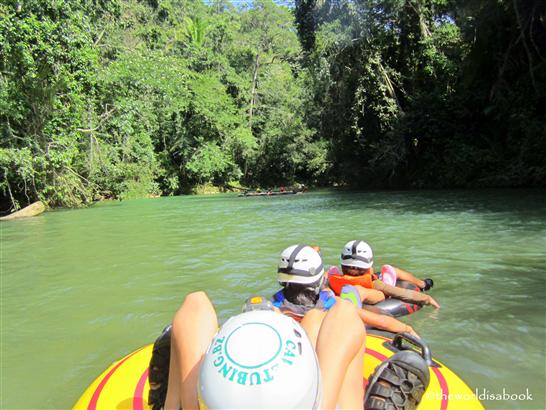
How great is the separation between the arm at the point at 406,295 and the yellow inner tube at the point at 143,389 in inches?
63.5

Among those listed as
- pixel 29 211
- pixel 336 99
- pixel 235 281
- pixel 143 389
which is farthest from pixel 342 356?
pixel 336 99

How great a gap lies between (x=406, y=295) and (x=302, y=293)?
2.03 meters

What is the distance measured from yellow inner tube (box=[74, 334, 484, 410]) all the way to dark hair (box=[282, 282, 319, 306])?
503 mm

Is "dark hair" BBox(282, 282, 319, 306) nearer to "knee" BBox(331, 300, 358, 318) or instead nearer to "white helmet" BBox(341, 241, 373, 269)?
"knee" BBox(331, 300, 358, 318)

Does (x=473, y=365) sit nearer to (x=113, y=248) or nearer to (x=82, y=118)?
(x=113, y=248)

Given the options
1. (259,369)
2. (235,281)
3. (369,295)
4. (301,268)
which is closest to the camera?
(259,369)

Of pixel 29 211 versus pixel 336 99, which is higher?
pixel 336 99

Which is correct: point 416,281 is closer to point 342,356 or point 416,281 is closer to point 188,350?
point 342,356

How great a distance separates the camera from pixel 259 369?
1377 millimetres

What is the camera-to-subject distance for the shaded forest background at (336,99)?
52.7 ft

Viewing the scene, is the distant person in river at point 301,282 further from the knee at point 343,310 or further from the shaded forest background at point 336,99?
the shaded forest background at point 336,99

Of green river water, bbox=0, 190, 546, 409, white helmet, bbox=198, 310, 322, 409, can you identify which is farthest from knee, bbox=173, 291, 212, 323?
green river water, bbox=0, 190, 546, 409

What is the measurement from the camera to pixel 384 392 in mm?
2207

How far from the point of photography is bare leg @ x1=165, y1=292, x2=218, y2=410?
1.93 meters
